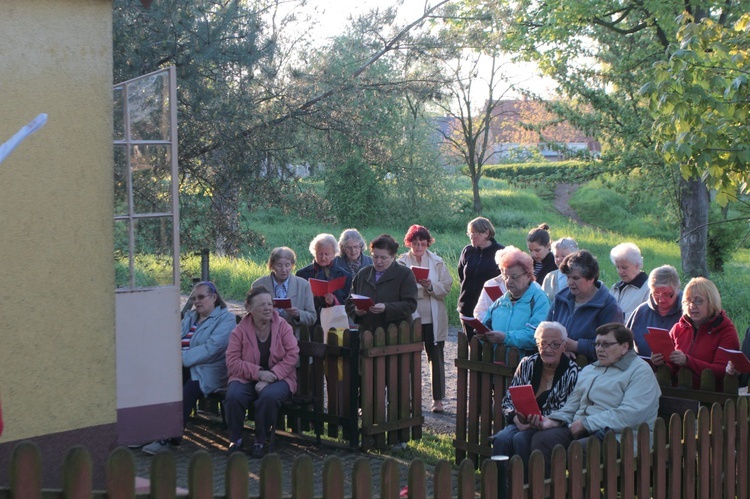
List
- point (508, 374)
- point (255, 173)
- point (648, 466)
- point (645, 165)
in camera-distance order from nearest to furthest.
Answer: point (648, 466)
point (508, 374)
point (255, 173)
point (645, 165)

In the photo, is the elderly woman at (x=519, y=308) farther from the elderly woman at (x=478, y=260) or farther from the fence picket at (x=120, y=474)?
the fence picket at (x=120, y=474)

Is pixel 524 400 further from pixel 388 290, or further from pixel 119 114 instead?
pixel 119 114

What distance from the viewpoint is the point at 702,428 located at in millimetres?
4988

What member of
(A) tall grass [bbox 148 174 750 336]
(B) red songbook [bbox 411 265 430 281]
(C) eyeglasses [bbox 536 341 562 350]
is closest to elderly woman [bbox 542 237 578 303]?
(B) red songbook [bbox 411 265 430 281]

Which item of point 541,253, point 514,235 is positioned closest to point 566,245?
point 541,253

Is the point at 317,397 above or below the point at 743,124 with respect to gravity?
below

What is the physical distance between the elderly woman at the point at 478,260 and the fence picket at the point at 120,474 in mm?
5951

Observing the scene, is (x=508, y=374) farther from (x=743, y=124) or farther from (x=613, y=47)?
(x=613, y=47)

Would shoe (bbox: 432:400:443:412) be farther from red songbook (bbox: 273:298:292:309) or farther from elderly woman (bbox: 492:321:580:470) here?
elderly woman (bbox: 492:321:580:470)

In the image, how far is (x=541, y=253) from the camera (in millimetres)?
9023

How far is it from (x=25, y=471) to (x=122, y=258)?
3.86 metres

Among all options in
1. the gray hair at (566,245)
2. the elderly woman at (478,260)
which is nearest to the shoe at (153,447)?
the elderly woman at (478,260)

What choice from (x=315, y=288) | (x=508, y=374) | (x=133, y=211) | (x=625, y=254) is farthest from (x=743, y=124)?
→ (x=133, y=211)

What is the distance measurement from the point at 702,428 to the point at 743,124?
283cm
